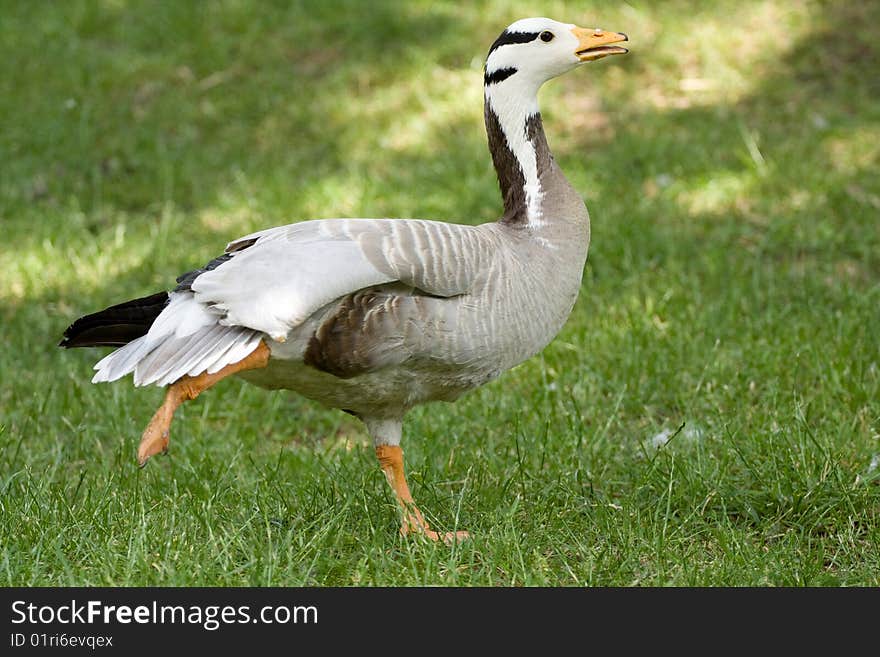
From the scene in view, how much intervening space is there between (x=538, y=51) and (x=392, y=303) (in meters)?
1.13

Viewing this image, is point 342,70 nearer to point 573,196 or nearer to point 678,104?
point 678,104

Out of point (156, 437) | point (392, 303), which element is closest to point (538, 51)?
point (392, 303)

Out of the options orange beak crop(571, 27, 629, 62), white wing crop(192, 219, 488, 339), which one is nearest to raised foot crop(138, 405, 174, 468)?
white wing crop(192, 219, 488, 339)

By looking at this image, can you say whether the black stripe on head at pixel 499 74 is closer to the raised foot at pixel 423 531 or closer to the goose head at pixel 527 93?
the goose head at pixel 527 93

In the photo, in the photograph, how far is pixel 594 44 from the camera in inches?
168

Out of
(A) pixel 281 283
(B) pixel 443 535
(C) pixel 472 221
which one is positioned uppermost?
(A) pixel 281 283

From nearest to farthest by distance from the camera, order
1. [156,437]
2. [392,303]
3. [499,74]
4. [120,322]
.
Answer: [156,437], [392,303], [120,322], [499,74]

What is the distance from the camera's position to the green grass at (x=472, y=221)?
396cm

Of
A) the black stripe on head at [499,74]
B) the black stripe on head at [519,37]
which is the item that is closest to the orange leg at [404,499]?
the black stripe on head at [499,74]

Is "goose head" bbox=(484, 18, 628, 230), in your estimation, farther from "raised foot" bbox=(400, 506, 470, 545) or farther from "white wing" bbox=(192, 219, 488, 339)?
"raised foot" bbox=(400, 506, 470, 545)

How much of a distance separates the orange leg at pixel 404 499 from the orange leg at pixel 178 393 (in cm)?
76

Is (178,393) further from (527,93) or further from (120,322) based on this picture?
(527,93)

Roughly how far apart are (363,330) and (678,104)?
17.1ft

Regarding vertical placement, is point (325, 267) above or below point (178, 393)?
above
